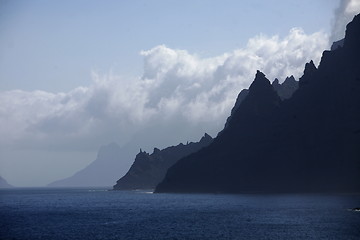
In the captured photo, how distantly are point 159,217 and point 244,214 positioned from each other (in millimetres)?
25095

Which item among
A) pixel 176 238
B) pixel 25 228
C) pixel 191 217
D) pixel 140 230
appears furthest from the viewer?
pixel 191 217

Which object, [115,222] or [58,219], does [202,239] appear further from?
[58,219]

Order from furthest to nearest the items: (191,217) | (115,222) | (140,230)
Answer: (191,217) → (115,222) → (140,230)

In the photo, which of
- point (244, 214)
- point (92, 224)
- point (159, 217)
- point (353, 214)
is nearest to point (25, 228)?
point (92, 224)

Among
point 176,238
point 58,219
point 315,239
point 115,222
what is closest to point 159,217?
point 115,222

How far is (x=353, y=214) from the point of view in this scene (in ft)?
448

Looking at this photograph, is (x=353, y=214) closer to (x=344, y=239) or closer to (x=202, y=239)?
(x=344, y=239)

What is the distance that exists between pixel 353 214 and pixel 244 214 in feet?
104

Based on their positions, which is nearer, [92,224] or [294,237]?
[294,237]

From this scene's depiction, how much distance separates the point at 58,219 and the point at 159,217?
29.3 m

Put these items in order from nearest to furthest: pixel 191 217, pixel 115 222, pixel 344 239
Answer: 1. pixel 344 239
2. pixel 115 222
3. pixel 191 217

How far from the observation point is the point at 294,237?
98.8 metres

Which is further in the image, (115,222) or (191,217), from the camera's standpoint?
(191,217)

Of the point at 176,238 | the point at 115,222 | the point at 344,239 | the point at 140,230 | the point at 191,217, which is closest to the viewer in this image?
the point at 344,239
